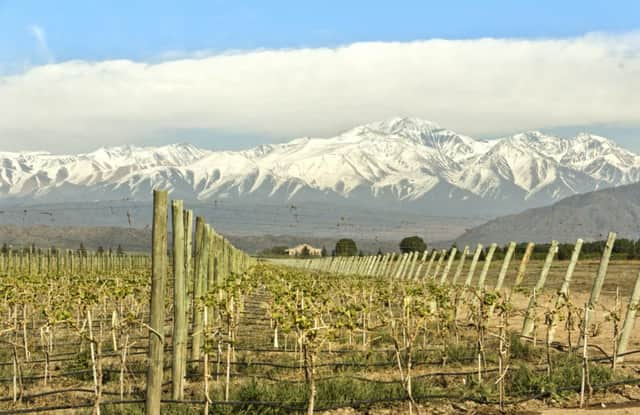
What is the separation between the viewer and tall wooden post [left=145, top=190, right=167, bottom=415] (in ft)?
34.4

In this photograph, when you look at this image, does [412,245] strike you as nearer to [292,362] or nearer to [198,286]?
[292,362]

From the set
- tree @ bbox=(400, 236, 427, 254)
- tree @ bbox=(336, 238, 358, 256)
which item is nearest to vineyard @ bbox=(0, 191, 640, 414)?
tree @ bbox=(400, 236, 427, 254)

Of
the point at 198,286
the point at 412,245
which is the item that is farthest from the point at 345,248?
the point at 198,286

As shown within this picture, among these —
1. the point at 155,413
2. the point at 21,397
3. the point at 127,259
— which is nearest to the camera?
the point at 155,413

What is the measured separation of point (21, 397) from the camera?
1239 cm

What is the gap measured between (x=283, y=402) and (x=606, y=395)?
17.1ft

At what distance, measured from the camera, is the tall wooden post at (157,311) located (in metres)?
10.5

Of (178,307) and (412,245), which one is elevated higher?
(178,307)

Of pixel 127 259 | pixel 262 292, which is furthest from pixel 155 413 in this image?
pixel 127 259

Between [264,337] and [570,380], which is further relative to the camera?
[264,337]

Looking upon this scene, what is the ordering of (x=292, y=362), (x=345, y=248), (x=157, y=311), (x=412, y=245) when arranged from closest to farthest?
(x=157, y=311) < (x=292, y=362) < (x=412, y=245) < (x=345, y=248)

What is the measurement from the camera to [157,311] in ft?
34.9

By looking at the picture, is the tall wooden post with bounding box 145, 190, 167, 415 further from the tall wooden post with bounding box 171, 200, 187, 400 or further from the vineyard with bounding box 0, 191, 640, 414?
the tall wooden post with bounding box 171, 200, 187, 400

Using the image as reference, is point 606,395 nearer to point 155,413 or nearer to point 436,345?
point 436,345
